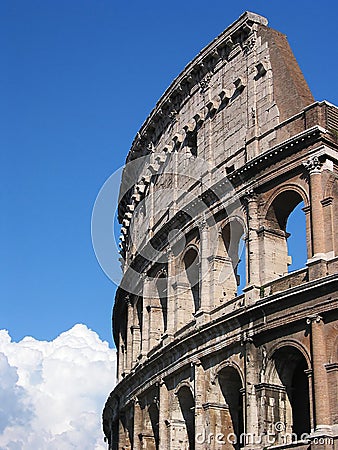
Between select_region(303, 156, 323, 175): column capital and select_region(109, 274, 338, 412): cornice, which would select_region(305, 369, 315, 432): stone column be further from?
select_region(303, 156, 323, 175): column capital

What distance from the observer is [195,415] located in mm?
26516

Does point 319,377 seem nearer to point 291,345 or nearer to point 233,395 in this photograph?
point 291,345

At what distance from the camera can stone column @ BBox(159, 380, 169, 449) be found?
94.1 ft

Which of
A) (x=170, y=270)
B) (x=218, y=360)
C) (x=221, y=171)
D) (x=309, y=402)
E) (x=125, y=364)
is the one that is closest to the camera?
(x=309, y=402)

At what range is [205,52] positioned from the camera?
3173 cm

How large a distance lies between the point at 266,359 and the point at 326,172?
5.69m

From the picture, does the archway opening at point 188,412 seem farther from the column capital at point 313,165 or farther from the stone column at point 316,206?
the column capital at point 313,165

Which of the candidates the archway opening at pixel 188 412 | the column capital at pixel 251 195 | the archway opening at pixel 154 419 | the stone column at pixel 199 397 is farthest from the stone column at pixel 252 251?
the archway opening at pixel 154 419

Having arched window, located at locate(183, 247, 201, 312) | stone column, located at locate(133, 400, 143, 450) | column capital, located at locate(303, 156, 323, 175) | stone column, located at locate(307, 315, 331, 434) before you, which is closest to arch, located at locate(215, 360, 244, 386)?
stone column, located at locate(307, 315, 331, 434)

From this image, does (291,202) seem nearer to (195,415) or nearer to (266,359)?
(266,359)

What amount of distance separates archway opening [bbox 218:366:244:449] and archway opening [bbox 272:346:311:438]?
6.64ft

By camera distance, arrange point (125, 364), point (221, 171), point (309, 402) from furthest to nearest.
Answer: point (125, 364), point (221, 171), point (309, 402)

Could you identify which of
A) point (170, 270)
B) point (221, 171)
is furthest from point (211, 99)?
point (170, 270)

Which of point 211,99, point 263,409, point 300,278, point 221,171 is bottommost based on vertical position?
point 263,409
